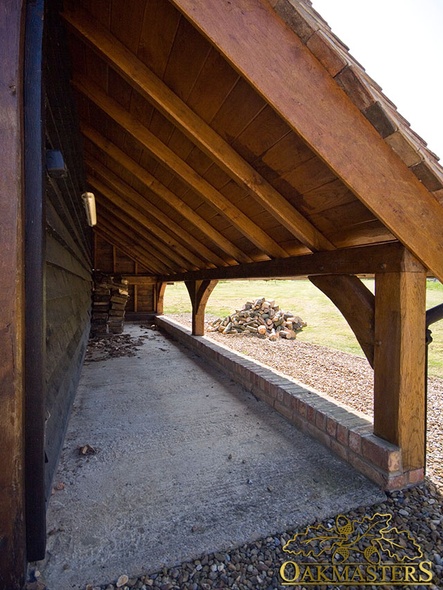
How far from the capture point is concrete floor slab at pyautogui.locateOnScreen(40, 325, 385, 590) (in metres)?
1.52

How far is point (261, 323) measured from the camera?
8844mm

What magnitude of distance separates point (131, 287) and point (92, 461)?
9.12 metres

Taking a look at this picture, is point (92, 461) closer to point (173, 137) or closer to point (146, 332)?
point (173, 137)

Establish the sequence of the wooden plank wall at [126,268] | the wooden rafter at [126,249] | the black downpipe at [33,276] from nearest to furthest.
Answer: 1. the black downpipe at [33,276]
2. the wooden rafter at [126,249]
3. the wooden plank wall at [126,268]

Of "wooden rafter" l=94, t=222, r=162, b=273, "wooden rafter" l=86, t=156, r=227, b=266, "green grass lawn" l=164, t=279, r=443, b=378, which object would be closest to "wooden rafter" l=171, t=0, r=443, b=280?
"wooden rafter" l=86, t=156, r=227, b=266

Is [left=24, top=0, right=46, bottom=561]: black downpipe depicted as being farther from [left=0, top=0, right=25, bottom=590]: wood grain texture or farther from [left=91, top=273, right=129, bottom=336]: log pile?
[left=91, top=273, right=129, bottom=336]: log pile

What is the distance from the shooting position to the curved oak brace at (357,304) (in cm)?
226

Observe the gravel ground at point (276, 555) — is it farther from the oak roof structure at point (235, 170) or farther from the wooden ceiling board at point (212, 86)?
the wooden ceiling board at point (212, 86)

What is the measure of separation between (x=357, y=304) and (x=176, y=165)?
202cm

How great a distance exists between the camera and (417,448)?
2.04 meters

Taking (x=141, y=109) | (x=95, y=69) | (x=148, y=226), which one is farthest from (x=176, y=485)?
(x=148, y=226)

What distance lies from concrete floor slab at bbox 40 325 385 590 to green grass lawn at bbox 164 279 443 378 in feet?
12.6

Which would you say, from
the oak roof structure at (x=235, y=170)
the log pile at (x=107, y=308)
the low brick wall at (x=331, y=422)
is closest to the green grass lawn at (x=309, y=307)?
the low brick wall at (x=331, y=422)
